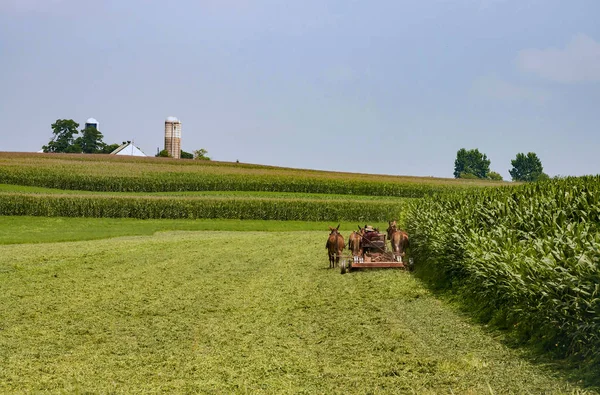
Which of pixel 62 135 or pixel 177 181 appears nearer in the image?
pixel 177 181

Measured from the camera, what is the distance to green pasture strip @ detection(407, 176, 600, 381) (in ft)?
42.2

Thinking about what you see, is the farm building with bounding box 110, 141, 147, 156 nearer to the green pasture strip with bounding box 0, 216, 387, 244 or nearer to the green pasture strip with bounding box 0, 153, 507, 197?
the green pasture strip with bounding box 0, 153, 507, 197

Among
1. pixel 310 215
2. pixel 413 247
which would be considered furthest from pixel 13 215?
pixel 413 247

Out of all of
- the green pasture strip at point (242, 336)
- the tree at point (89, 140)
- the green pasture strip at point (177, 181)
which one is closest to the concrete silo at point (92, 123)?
the tree at point (89, 140)

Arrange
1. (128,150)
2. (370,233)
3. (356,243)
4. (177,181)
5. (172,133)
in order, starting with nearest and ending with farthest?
(356,243) → (370,233) → (177,181) → (128,150) → (172,133)

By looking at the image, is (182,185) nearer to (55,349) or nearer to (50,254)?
(50,254)

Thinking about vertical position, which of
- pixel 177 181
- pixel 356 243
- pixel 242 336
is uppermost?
pixel 177 181

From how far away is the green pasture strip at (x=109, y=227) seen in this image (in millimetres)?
43406

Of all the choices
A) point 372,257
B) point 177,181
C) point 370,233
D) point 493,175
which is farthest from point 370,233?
point 493,175

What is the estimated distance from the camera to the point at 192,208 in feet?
189

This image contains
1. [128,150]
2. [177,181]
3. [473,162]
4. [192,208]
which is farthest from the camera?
[473,162]

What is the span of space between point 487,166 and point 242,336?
186017mm

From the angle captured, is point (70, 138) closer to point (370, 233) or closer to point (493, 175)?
point (493, 175)

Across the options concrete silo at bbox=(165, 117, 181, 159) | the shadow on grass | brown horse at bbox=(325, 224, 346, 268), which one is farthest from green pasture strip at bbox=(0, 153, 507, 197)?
concrete silo at bbox=(165, 117, 181, 159)
